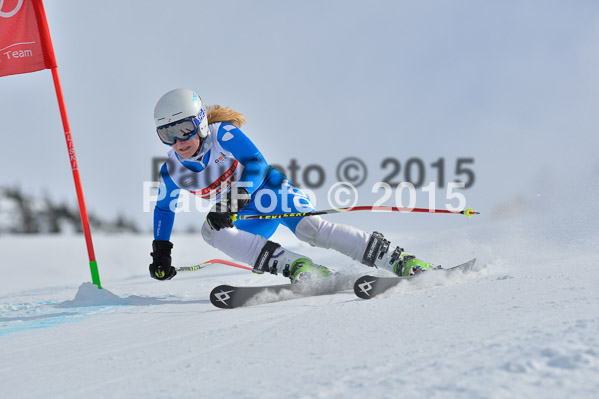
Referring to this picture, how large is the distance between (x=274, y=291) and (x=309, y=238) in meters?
0.49

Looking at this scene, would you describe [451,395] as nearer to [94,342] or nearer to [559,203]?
[94,342]

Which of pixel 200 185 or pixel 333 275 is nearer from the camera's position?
pixel 333 275

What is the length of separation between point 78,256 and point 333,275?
990 centimetres

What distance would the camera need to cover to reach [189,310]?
10.5ft

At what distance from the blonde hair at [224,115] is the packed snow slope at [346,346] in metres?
1.39

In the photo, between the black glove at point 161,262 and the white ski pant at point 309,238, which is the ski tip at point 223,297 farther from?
the black glove at point 161,262

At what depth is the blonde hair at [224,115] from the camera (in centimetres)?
386

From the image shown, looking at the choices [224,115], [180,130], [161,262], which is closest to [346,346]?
[180,130]

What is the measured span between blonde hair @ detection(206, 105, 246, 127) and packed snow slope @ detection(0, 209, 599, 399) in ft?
4.56

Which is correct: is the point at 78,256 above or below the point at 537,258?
below

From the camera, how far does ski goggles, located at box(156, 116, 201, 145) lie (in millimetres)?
3465

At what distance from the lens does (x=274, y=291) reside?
10.5ft

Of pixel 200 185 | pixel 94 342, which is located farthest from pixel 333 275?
pixel 94 342

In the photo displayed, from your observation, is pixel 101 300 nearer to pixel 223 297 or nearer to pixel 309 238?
pixel 223 297
